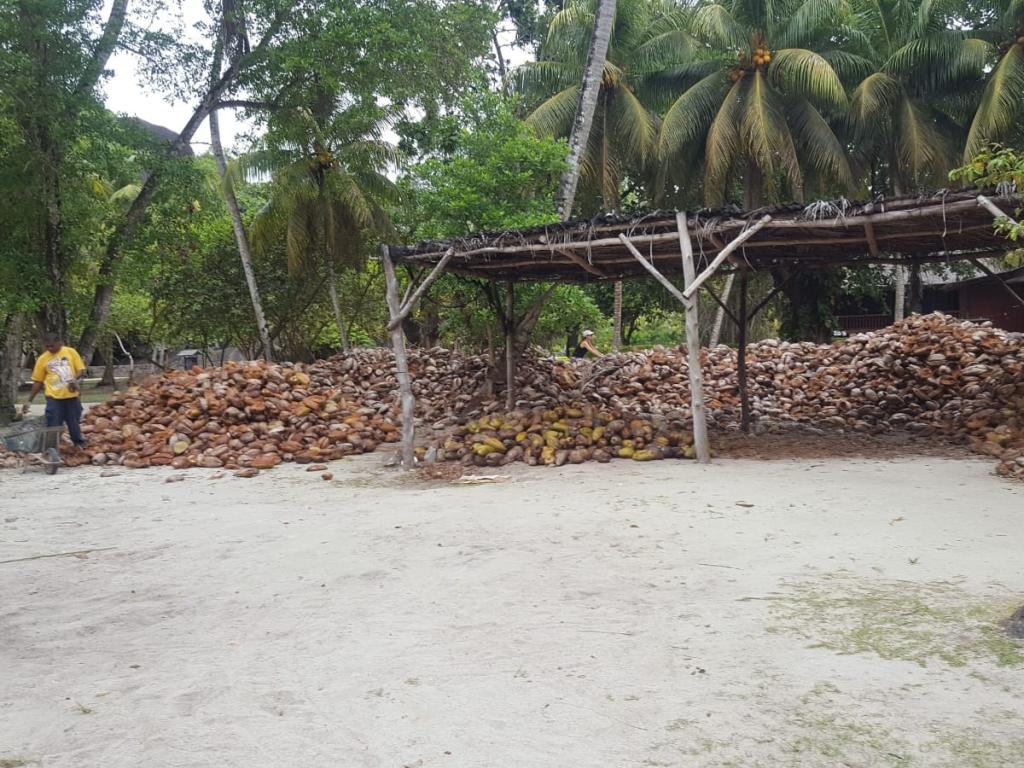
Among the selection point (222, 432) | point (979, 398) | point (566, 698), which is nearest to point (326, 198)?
point (222, 432)

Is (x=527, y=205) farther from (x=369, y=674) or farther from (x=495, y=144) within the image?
(x=369, y=674)

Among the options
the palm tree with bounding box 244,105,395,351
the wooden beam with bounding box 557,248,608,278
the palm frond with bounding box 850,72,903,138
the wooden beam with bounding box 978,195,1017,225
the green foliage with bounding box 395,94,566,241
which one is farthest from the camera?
the palm frond with bounding box 850,72,903,138

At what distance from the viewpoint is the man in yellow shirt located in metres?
9.90

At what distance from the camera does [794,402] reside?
1267 cm

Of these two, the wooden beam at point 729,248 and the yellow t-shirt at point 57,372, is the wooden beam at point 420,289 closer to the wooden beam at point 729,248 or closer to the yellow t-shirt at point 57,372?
the wooden beam at point 729,248

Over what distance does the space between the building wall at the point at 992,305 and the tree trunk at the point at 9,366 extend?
22.2m

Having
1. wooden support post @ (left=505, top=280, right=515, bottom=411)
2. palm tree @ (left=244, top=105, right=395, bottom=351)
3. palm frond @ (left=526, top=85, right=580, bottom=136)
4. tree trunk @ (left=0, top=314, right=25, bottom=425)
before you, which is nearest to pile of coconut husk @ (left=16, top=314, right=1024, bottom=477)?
wooden support post @ (left=505, top=280, right=515, bottom=411)

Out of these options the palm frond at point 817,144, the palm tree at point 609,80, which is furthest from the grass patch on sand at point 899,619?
the palm frond at point 817,144

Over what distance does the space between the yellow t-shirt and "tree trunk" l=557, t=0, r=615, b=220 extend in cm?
766

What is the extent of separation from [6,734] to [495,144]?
1095cm

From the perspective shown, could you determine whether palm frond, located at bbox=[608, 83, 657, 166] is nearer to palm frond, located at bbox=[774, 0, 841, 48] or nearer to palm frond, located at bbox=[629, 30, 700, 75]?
palm frond, located at bbox=[629, 30, 700, 75]

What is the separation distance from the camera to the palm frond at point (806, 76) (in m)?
17.4

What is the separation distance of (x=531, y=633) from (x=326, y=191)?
15648mm

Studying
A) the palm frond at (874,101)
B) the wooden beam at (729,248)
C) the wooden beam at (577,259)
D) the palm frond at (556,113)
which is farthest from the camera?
the palm frond at (556,113)
